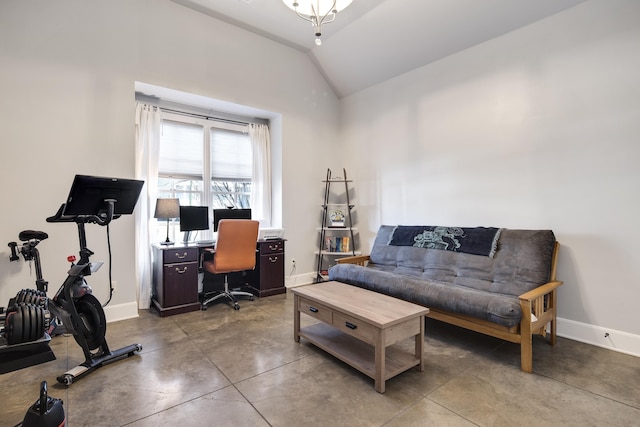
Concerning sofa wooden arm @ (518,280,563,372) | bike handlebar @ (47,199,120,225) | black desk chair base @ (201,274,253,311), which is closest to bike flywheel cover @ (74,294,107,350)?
bike handlebar @ (47,199,120,225)

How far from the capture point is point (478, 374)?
215cm

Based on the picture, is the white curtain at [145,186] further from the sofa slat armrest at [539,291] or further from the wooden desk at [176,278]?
the sofa slat armrest at [539,291]

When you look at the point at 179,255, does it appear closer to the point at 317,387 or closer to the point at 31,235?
the point at 31,235

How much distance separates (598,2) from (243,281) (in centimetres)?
486

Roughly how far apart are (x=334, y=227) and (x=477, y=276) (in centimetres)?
230

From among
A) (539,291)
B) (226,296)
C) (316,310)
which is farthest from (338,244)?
(539,291)

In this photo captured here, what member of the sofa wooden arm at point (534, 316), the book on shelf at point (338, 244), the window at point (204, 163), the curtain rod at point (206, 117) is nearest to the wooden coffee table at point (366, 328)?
the sofa wooden arm at point (534, 316)

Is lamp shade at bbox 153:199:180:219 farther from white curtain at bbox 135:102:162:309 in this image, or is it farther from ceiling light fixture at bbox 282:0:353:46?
ceiling light fixture at bbox 282:0:353:46

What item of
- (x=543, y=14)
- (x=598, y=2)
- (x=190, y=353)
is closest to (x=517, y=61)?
(x=543, y=14)

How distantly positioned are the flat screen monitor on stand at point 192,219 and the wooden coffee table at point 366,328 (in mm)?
1827

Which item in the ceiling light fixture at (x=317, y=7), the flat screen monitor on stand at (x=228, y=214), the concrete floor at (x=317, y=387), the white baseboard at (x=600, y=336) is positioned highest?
the ceiling light fixture at (x=317, y=7)

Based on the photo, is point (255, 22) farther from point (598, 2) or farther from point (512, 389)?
point (512, 389)

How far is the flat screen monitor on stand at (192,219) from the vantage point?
371 centimetres

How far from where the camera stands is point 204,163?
4.23 meters
